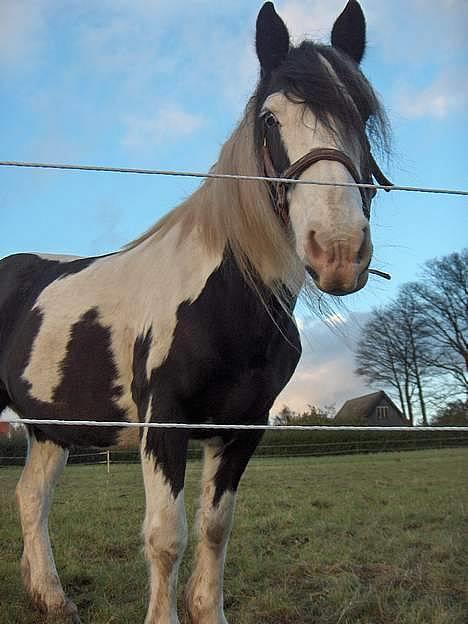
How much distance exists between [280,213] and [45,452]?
2377 millimetres

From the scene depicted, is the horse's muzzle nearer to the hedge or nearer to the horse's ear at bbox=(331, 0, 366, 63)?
the horse's ear at bbox=(331, 0, 366, 63)

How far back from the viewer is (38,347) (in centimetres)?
323

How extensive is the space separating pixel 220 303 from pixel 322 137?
809mm

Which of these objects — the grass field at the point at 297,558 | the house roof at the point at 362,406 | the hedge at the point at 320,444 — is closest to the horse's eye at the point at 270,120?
the grass field at the point at 297,558

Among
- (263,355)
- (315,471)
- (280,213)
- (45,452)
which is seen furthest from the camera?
(315,471)

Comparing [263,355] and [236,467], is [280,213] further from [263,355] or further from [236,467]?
[236,467]

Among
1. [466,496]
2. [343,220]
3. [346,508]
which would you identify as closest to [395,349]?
[343,220]

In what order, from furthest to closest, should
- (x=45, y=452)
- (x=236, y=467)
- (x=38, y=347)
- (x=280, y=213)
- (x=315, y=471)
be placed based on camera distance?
(x=315, y=471), (x=45, y=452), (x=38, y=347), (x=236, y=467), (x=280, y=213)

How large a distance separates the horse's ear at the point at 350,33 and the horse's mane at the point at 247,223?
1.64ft

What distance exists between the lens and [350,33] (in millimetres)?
2572

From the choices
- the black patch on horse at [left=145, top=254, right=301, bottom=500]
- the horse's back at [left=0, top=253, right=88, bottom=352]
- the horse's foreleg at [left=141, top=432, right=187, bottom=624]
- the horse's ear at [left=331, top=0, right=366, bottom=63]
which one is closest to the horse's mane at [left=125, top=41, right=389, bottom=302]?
the black patch on horse at [left=145, top=254, right=301, bottom=500]

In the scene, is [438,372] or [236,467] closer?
[236,467]

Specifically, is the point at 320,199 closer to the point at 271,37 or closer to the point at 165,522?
the point at 271,37

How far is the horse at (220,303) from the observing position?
6.73ft
